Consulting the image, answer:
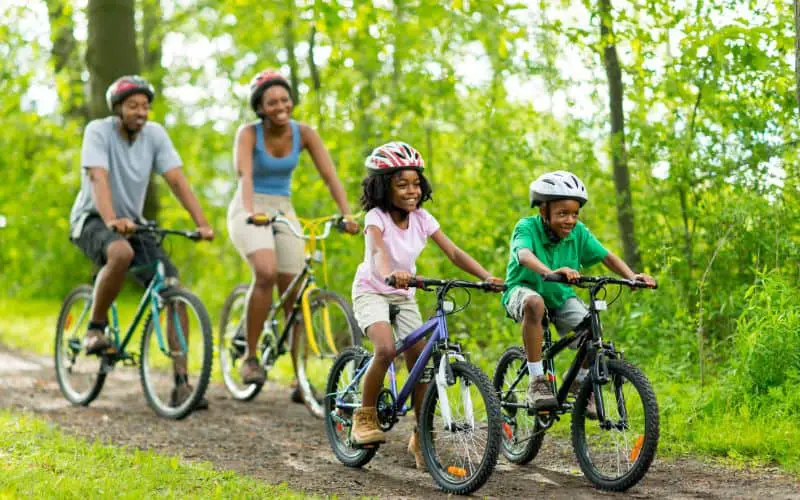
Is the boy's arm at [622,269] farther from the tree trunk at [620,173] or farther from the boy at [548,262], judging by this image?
the tree trunk at [620,173]

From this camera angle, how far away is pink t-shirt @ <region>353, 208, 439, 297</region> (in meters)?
6.14

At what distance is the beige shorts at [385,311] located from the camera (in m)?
6.10

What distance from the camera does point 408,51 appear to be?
37.9 feet

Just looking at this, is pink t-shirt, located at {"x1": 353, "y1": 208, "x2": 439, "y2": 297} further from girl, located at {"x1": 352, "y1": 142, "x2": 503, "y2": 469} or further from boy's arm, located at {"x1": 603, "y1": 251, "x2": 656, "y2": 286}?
boy's arm, located at {"x1": 603, "y1": 251, "x2": 656, "y2": 286}

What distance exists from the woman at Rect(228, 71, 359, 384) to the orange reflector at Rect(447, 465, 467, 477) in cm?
265

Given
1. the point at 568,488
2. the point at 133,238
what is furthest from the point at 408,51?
the point at 568,488

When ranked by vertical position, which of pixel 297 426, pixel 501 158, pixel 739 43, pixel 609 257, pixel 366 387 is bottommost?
pixel 297 426

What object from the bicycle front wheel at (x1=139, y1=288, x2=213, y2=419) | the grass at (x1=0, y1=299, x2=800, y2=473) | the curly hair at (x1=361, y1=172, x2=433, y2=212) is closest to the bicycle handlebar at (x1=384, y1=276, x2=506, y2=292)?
the curly hair at (x1=361, y1=172, x2=433, y2=212)

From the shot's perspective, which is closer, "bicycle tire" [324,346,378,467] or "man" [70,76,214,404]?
"bicycle tire" [324,346,378,467]

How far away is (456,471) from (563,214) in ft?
4.77

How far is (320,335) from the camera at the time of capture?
8117 mm

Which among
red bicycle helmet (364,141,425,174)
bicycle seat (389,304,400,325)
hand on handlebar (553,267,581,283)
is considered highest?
red bicycle helmet (364,141,425,174)

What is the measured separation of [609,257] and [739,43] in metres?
2.39

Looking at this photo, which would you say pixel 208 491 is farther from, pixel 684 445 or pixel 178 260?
pixel 178 260
